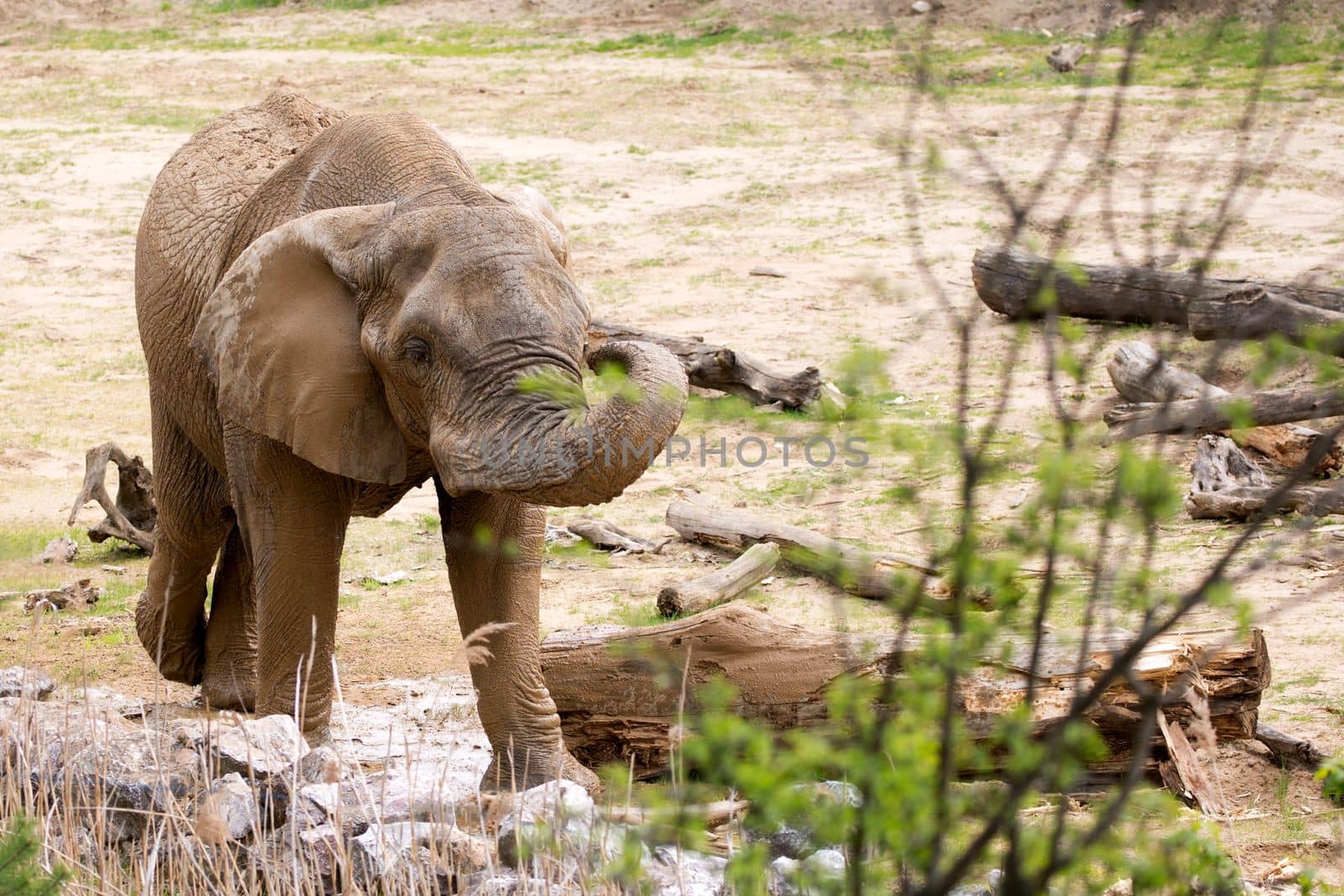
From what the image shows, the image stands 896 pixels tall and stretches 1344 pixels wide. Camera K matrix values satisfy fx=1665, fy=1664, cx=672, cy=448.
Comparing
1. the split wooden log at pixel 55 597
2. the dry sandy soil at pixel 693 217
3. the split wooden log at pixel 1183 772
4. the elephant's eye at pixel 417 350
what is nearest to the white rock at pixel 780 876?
the dry sandy soil at pixel 693 217

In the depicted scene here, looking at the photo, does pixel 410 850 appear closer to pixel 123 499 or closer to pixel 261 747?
pixel 261 747

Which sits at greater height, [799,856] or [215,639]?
[799,856]

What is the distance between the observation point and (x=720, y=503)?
833 centimetres

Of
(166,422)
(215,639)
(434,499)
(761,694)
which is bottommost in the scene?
(434,499)

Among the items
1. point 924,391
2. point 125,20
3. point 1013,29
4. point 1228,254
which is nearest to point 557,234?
point 924,391

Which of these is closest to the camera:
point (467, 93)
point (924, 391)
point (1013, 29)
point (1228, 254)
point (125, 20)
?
point (924, 391)

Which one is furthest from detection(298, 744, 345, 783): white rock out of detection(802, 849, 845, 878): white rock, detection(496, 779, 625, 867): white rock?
detection(802, 849, 845, 878): white rock

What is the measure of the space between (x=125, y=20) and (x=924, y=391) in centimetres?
2008

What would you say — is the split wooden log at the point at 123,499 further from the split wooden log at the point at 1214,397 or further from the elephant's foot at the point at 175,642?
the split wooden log at the point at 1214,397

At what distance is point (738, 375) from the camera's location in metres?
9.49

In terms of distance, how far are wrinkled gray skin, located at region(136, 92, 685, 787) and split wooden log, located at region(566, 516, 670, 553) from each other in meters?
2.41

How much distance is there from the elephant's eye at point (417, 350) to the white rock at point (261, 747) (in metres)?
0.95

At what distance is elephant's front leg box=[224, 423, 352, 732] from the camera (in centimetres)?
470

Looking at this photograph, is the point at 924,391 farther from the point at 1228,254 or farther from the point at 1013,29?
the point at 1013,29
